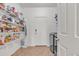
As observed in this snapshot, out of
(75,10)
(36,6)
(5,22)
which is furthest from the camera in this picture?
(36,6)

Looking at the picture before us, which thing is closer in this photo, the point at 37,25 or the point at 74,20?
the point at 74,20

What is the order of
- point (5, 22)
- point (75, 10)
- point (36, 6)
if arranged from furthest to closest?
point (36, 6)
point (5, 22)
point (75, 10)

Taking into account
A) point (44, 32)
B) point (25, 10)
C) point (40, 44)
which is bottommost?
point (40, 44)

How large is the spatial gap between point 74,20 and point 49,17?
8249 mm

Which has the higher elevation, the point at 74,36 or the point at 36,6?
the point at 36,6

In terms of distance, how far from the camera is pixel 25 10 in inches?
372

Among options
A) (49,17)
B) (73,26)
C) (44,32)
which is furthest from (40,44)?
(73,26)

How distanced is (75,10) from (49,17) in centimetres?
826

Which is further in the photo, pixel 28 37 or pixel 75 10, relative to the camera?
pixel 28 37

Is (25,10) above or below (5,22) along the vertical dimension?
above

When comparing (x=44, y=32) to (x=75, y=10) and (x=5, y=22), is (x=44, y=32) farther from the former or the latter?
(x=75, y=10)

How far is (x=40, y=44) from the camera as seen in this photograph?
960 centimetres

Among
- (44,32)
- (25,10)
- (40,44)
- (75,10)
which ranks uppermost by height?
(25,10)

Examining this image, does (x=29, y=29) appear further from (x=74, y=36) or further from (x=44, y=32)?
(x=74, y=36)
